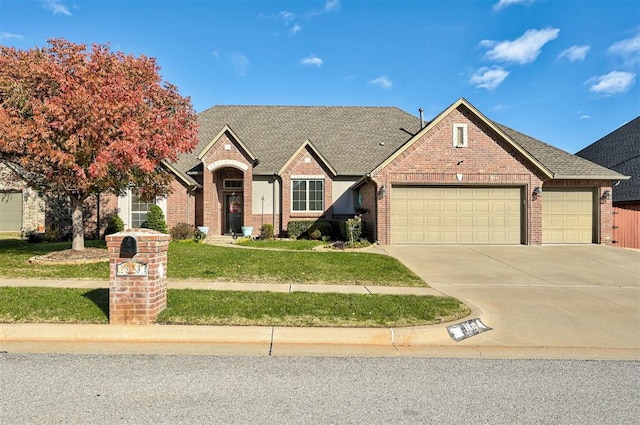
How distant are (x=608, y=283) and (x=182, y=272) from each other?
10.7 meters

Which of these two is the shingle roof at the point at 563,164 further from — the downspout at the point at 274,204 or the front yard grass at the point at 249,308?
the front yard grass at the point at 249,308

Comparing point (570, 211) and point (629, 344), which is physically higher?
point (570, 211)

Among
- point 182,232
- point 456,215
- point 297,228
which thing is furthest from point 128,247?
point 456,215

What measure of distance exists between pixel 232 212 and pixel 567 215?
631 inches

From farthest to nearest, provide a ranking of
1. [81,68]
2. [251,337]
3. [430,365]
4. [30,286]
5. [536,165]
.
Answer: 1. [536,165]
2. [81,68]
3. [30,286]
4. [251,337]
5. [430,365]

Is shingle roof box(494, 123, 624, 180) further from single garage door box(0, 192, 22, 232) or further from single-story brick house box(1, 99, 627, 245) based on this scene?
single garage door box(0, 192, 22, 232)

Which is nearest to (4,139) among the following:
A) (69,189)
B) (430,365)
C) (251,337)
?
(69,189)

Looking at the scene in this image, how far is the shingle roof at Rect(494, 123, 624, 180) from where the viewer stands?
16.3 m

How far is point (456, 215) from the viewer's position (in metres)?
16.4

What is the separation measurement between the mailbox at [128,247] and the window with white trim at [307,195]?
14.3 meters

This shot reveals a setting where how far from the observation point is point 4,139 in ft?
32.3

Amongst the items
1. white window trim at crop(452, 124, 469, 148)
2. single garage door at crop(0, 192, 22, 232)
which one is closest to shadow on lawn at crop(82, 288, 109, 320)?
white window trim at crop(452, 124, 469, 148)

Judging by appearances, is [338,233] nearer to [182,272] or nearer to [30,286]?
[182,272]

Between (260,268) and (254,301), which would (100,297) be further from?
(260,268)
